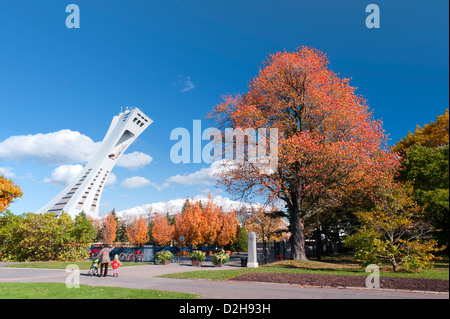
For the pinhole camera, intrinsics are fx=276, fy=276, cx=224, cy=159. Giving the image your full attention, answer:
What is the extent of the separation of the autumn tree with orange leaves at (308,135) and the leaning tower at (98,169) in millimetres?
103931

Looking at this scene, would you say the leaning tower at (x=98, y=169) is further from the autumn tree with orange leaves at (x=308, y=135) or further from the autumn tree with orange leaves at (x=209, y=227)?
the autumn tree with orange leaves at (x=308, y=135)

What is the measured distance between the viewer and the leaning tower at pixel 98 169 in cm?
10669

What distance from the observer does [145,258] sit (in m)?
27.3

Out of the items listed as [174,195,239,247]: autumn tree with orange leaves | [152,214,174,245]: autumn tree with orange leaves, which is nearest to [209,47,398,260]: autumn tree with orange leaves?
[174,195,239,247]: autumn tree with orange leaves

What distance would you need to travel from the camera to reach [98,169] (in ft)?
381

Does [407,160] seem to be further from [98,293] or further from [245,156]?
[98,293]

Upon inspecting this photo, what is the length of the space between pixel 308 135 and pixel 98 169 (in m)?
115

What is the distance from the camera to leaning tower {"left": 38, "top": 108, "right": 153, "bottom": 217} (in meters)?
107

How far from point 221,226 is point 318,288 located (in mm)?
36415

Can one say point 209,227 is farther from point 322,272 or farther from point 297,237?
point 322,272

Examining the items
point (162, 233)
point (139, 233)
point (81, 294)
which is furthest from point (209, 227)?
point (81, 294)

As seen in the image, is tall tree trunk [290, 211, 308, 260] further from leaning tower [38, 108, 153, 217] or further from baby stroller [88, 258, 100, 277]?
leaning tower [38, 108, 153, 217]
